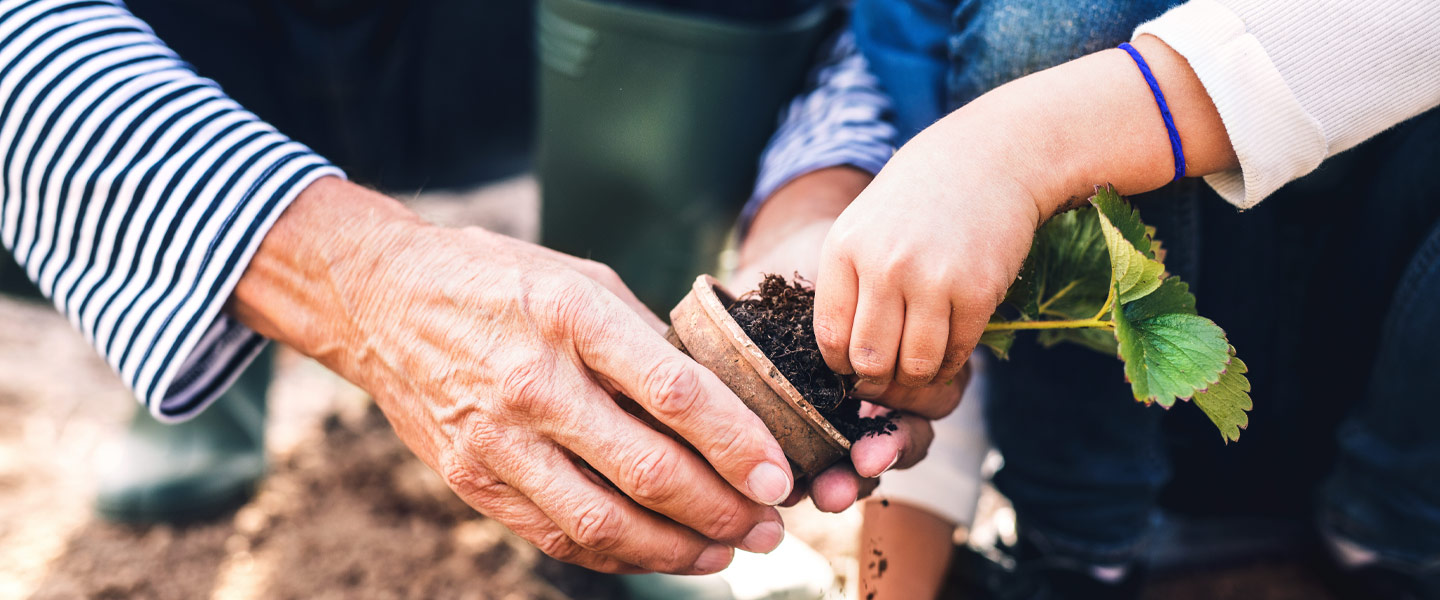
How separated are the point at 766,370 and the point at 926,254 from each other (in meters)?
0.24

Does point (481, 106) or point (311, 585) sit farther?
point (481, 106)

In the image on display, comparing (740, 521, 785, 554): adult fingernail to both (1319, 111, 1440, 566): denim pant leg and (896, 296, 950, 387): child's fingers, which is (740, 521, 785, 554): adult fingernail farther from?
(1319, 111, 1440, 566): denim pant leg

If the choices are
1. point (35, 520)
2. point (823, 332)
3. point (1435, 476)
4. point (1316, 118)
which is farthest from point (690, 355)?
point (35, 520)

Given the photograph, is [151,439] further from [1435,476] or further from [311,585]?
[1435,476]

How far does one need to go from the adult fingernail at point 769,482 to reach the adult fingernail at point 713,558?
169mm

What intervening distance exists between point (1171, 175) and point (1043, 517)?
0.91m

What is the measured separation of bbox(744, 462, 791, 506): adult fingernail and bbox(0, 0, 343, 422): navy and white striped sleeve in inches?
30.6

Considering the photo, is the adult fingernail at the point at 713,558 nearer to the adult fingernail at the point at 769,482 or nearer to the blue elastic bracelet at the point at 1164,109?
the adult fingernail at the point at 769,482

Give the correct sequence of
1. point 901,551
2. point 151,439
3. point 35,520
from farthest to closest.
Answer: point 151,439, point 35,520, point 901,551

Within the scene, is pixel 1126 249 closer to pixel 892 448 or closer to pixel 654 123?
pixel 892 448

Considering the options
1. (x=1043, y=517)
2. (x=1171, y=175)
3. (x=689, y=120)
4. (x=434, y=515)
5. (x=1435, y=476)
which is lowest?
(x=434, y=515)

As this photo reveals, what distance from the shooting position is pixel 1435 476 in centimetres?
143

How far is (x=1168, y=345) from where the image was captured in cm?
96

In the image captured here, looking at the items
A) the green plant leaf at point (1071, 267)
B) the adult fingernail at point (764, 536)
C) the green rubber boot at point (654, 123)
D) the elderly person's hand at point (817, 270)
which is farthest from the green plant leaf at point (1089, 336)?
the green rubber boot at point (654, 123)
